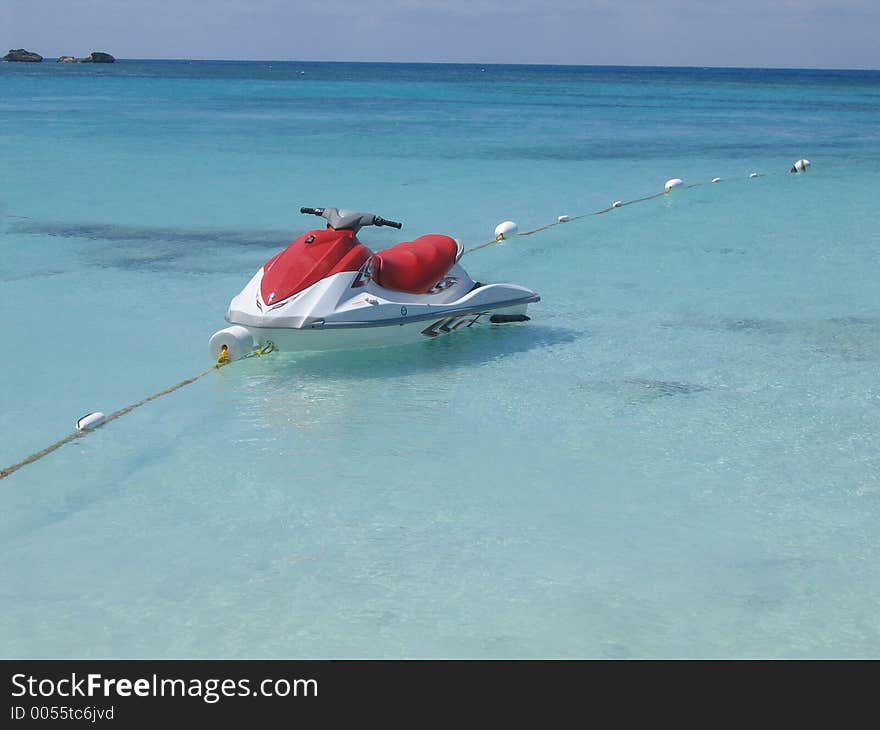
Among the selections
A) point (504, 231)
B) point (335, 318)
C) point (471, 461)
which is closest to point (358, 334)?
point (335, 318)

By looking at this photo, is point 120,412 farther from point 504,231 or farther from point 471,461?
point 504,231

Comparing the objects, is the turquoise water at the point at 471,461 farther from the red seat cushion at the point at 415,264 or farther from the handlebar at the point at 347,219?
the handlebar at the point at 347,219

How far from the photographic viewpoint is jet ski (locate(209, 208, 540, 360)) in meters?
6.57

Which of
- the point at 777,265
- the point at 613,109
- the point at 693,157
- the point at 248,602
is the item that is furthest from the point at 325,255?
the point at 613,109

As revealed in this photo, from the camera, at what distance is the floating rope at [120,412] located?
5285mm

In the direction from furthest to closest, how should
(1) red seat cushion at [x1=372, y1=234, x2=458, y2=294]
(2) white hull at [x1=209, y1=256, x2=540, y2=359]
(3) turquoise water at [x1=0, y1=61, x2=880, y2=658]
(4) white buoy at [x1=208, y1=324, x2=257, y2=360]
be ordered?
(1) red seat cushion at [x1=372, y1=234, x2=458, y2=294] < (4) white buoy at [x1=208, y1=324, x2=257, y2=360] < (2) white hull at [x1=209, y1=256, x2=540, y2=359] < (3) turquoise water at [x1=0, y1=61, x2=880, y2=658]

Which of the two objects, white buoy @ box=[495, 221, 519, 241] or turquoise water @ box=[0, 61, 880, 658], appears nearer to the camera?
turquoise water @ box=[0, 61, 880, 658]

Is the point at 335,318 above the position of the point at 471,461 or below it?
above

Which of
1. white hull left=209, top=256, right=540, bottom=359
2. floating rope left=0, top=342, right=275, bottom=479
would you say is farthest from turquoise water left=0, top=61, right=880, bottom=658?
white hull left=209, top=256, right=540, bottom=359

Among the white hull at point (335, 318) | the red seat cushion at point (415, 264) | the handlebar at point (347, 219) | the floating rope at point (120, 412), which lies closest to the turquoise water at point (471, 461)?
the floating rope at point (120, 412)

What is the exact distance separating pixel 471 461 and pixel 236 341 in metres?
1.87

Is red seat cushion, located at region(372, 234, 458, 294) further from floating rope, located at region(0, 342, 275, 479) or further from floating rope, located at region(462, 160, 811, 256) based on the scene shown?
floating rope, located at region(462, 160, 811, 256)

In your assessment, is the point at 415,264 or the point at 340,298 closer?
the point at 340,298

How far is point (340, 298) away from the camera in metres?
6.64
